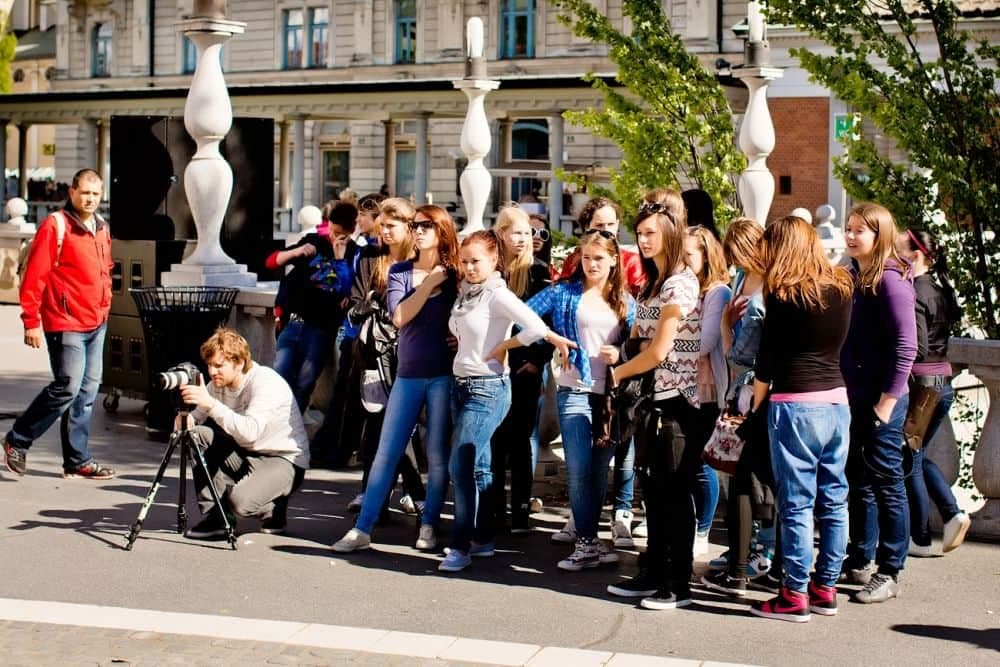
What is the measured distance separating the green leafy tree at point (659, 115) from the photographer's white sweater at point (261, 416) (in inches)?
199

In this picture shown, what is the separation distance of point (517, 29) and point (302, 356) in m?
48.8

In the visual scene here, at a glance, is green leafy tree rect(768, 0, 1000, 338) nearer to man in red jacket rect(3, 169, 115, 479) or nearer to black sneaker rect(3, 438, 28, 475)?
man in red jacket rect(3, 169, 115, 479)

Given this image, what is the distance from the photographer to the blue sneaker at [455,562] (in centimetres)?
802

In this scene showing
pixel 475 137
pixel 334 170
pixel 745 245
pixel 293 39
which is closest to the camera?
pixel 745 245

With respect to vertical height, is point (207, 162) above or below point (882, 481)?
above

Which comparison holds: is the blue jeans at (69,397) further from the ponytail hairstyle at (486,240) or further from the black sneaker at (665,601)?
the black sneaker at (665,601)

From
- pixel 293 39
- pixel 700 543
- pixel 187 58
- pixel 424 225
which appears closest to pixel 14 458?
pixel 424 225

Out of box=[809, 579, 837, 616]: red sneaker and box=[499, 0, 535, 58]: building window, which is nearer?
box=[809, 579, 837, 616]: red sneaker

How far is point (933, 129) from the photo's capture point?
9.73 metres

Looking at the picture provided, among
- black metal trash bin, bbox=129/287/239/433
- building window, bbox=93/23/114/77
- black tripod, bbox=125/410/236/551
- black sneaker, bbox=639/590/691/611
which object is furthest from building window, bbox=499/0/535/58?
black sneaker, bbox=639/590/691/611

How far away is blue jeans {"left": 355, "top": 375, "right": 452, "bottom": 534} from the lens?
331 inches

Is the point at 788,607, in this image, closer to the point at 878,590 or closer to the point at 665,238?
the point at 878,590

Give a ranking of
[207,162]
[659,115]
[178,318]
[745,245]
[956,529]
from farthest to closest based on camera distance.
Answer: [659,115] < [207,162] < [178,318] < [956,529] < [745,245]

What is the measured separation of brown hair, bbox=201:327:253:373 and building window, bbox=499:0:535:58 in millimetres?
50341
